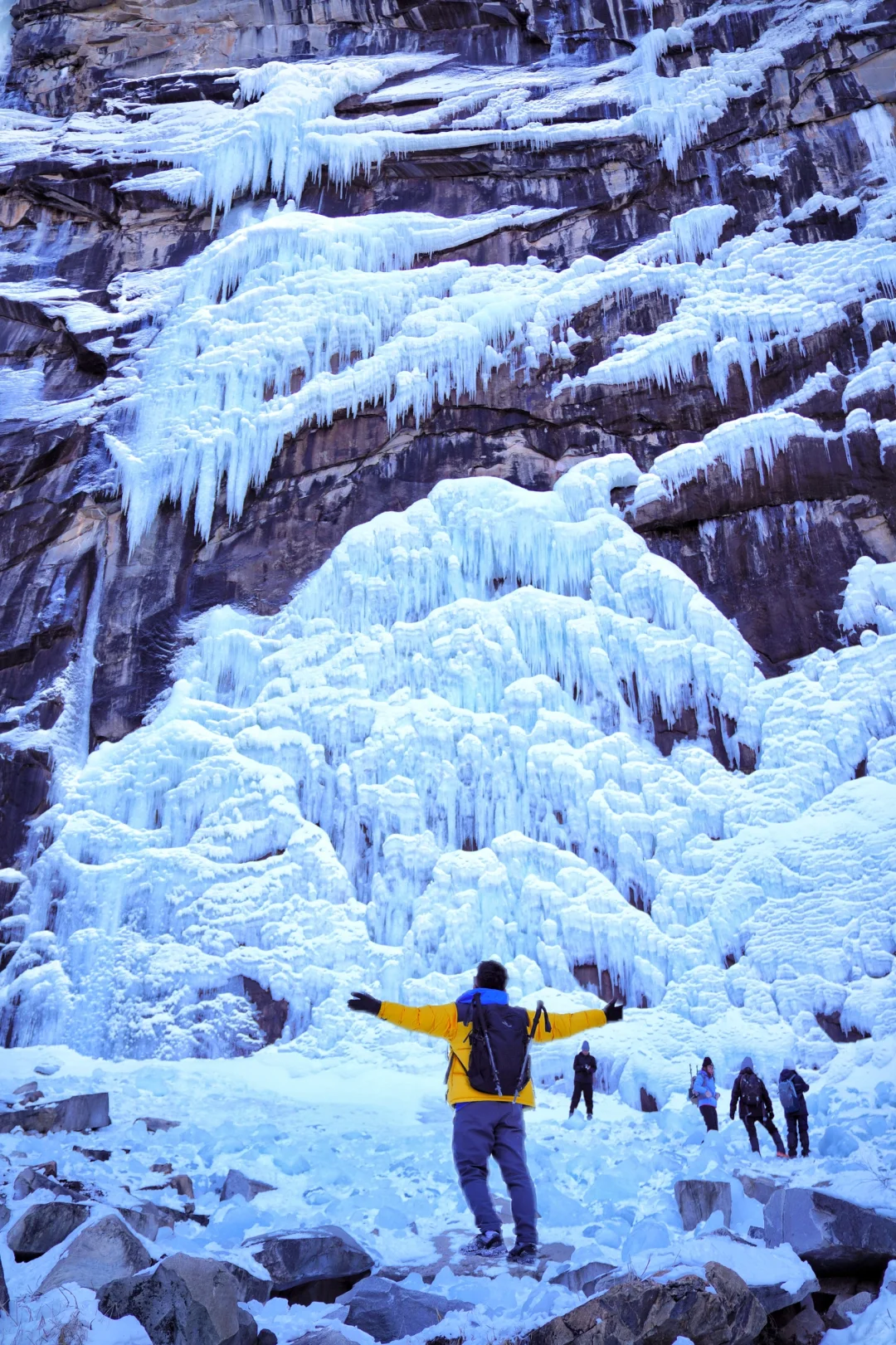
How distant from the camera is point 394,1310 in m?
3.33

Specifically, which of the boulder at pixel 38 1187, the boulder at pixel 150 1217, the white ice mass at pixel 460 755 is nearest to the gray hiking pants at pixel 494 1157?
the boulder at pixel 150 1217

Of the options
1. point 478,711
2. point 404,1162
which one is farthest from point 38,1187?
point 478,711

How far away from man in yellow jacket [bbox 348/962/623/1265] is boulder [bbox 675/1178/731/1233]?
1117 millimetres

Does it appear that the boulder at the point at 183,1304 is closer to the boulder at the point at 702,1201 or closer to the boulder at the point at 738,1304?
the boulder at the point at 738,1304

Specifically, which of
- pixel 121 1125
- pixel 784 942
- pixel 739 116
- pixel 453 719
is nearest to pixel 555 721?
pixel 453 719

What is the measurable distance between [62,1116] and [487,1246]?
4457 millimetres

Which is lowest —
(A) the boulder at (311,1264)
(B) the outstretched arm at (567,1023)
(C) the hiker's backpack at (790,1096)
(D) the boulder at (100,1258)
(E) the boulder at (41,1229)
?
(C) the hiker's backpack at (790,1096)

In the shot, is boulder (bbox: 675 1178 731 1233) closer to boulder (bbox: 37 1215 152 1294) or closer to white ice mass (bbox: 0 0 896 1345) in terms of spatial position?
white ice mass (bbox: 0 0 896 1345)

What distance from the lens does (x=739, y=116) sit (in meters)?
15.1

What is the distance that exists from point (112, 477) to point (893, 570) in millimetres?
9574

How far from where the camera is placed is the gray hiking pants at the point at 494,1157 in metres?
3.82

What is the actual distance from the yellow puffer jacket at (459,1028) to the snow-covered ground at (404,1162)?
582 millimetres

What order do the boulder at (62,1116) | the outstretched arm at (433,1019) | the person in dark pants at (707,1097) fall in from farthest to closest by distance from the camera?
A: the person in dark pants at (707,1097), the boulder at (62,1116), the outstretched arm at (433,1019)

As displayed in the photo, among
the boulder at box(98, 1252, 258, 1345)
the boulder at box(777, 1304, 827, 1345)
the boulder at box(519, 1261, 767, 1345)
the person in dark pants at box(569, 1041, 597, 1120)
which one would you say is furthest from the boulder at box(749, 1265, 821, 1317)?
the person in dark pants at box(569, 1041, 597, 1120)
